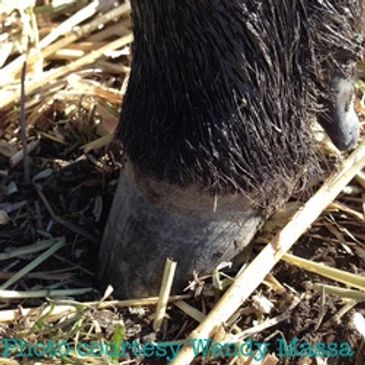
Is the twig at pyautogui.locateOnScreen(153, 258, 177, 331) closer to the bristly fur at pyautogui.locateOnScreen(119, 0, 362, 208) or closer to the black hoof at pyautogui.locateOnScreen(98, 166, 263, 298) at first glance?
the black hoof at pyautogui.locateOnScreen(98, 166, 263, 298)

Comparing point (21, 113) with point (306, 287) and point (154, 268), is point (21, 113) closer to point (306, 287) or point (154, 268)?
point (154, 268)

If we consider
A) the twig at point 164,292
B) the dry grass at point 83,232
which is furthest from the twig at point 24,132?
the twig at point 164,292

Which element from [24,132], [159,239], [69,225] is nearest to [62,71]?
[24,132]

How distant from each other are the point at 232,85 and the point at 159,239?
0.95 ft

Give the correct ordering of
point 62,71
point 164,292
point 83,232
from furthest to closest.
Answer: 1. point 62,71
2. point 83,232
3. point 164,292

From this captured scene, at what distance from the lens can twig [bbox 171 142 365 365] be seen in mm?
1487

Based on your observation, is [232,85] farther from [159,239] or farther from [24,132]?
[24,132]

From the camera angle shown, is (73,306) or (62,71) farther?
(62,71)

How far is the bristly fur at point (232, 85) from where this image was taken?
1.35m

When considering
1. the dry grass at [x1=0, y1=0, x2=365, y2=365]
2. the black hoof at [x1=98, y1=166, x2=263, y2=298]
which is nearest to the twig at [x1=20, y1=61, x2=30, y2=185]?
the dry grass at [x1=0, y1=0, x2=365, y2=365]

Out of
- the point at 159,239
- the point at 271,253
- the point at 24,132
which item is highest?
the point at 24,132

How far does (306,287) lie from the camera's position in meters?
1.61

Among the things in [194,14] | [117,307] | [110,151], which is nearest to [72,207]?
[110,151]

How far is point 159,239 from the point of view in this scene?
1539mm
